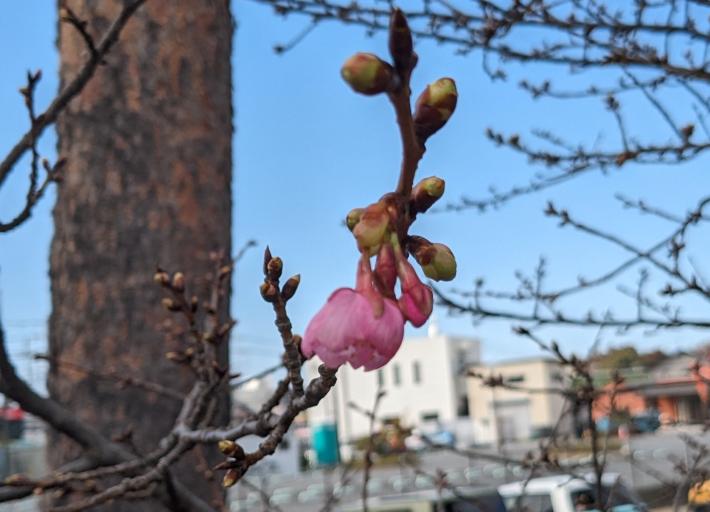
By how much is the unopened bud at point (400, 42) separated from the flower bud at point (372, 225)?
11cm

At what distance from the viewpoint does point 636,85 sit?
2.60m

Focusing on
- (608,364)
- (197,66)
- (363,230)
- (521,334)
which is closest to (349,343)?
(363,230)

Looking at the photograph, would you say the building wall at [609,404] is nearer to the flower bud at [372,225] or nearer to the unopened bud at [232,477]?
the unopened bud at [232,477]

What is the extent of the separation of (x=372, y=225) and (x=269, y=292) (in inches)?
5.8

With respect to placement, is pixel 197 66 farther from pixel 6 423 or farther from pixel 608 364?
pixel 6 423

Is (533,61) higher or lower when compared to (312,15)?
lower

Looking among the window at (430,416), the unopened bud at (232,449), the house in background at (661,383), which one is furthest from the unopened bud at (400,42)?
the window at (430,416)

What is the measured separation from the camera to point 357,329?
23.1 inches

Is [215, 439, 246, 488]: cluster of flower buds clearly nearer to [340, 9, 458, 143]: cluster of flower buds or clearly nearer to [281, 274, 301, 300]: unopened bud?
[281, 274, 301, 300]: unopened bud

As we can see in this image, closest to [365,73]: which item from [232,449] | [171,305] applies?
[232,449]

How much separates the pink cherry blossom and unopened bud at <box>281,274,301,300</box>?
18cm

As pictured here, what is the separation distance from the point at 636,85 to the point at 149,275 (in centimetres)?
163

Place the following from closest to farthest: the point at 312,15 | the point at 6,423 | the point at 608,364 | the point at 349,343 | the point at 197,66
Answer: the point at 349,343, the point at 197,66, the point at 312,15, the point at 608,364, the point at 6,423

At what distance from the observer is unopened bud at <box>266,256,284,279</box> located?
28.6 inches
